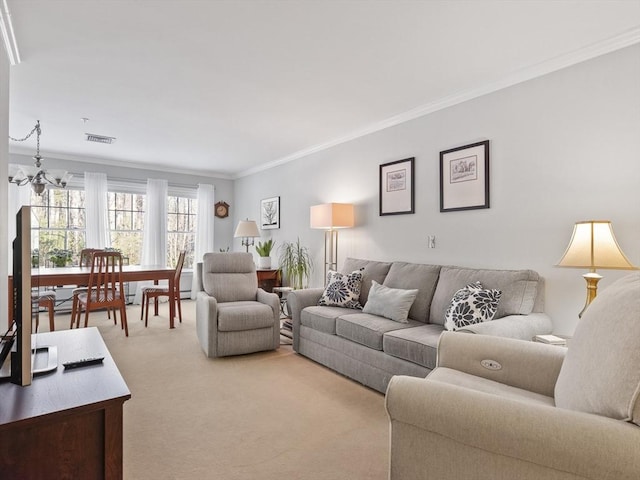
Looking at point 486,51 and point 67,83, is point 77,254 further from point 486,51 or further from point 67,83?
point 486,51

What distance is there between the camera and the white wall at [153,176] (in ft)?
18.9

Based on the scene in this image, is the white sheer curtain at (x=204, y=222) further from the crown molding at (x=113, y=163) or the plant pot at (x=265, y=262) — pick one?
the plant pot at (x=265, y=262)

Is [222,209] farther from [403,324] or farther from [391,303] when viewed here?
[403,324]

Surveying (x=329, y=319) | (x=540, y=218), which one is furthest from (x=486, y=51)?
(x=329, y=319)

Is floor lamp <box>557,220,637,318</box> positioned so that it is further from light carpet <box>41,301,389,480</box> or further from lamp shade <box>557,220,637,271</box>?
light carpet <box>41,301,389,480</box>

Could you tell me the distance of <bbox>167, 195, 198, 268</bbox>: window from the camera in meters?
6.96

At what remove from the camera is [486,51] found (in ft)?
8.57

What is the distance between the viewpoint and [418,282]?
329cm

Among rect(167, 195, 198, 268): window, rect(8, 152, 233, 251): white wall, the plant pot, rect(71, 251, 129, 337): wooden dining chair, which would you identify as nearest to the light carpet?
rect(71, 251, 129, 337): wooden dining chair

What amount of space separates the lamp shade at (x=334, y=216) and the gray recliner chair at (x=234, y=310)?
96 cm

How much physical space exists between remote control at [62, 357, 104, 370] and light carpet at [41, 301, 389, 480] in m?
0.71

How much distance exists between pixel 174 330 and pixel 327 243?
221cm

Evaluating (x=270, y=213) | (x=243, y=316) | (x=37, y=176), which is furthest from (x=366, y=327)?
(x=37, y=176)

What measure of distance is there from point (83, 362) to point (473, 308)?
2.29 meters
